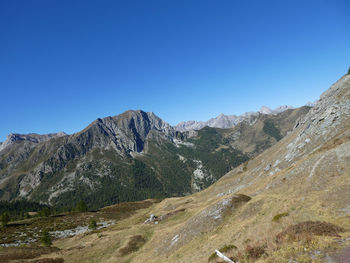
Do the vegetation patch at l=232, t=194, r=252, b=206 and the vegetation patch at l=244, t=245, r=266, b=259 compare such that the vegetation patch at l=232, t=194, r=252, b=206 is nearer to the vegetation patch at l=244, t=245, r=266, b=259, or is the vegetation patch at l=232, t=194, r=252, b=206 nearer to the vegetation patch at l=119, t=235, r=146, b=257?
the vegetation patch at l=244, t=245, r=266, b=259

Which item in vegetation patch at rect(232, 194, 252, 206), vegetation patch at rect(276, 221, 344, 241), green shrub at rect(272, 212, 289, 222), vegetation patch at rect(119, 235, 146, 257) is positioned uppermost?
vegetation patch at rect(276, 221, 344, 241)

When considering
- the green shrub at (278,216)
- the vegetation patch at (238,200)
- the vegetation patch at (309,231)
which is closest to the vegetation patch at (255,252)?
the vegetation patch at (309,231)

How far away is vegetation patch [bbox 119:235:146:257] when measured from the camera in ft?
131

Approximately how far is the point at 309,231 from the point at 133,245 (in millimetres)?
39177

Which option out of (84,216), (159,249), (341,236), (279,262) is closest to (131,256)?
(159,249)

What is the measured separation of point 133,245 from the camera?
42625 mm

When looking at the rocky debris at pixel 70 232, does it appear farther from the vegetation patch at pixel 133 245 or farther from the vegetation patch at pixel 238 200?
the vegetation patch at pixel 238 200

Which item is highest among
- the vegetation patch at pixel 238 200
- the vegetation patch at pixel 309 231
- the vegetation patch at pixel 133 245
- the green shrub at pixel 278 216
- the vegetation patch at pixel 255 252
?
the vegetation patch at pixel 255 252

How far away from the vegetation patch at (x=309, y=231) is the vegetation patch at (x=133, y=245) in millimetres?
35297

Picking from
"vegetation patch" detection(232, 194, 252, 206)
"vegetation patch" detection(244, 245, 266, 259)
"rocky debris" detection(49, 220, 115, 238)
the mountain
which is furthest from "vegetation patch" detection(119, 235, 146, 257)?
"rocky debris" detection(49, 220, 115, 238)

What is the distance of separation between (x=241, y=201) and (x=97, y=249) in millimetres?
36610

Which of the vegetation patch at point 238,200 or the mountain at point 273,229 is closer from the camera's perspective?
the mountain at point 273,229

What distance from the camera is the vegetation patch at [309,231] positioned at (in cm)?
1459

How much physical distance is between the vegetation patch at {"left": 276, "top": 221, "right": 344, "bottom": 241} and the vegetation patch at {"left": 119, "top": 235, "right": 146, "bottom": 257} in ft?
116
